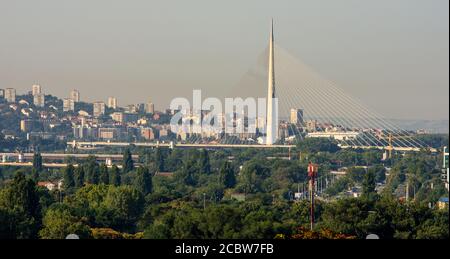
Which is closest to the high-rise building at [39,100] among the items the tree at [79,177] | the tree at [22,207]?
the tree at [79,177]

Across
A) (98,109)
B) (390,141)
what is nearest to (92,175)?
(390,141)

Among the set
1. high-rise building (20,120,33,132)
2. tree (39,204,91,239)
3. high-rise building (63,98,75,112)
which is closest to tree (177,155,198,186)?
tree (39,204,91,239)

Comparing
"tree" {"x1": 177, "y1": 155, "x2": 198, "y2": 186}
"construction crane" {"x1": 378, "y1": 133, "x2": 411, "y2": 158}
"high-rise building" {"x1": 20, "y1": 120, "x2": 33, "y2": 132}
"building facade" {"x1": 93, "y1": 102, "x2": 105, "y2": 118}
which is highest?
"building facade" {"x1": 93, "y1": 102, "x2": 105, "y2": 118}

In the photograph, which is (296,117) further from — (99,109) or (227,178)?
(99,109)

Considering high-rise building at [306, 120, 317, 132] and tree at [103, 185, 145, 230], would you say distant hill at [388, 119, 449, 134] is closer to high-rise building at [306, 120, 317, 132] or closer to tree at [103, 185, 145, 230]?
high-rise building at [306, 120, 317, 132]

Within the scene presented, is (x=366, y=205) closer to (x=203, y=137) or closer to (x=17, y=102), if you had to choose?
(x=203, y=137)
